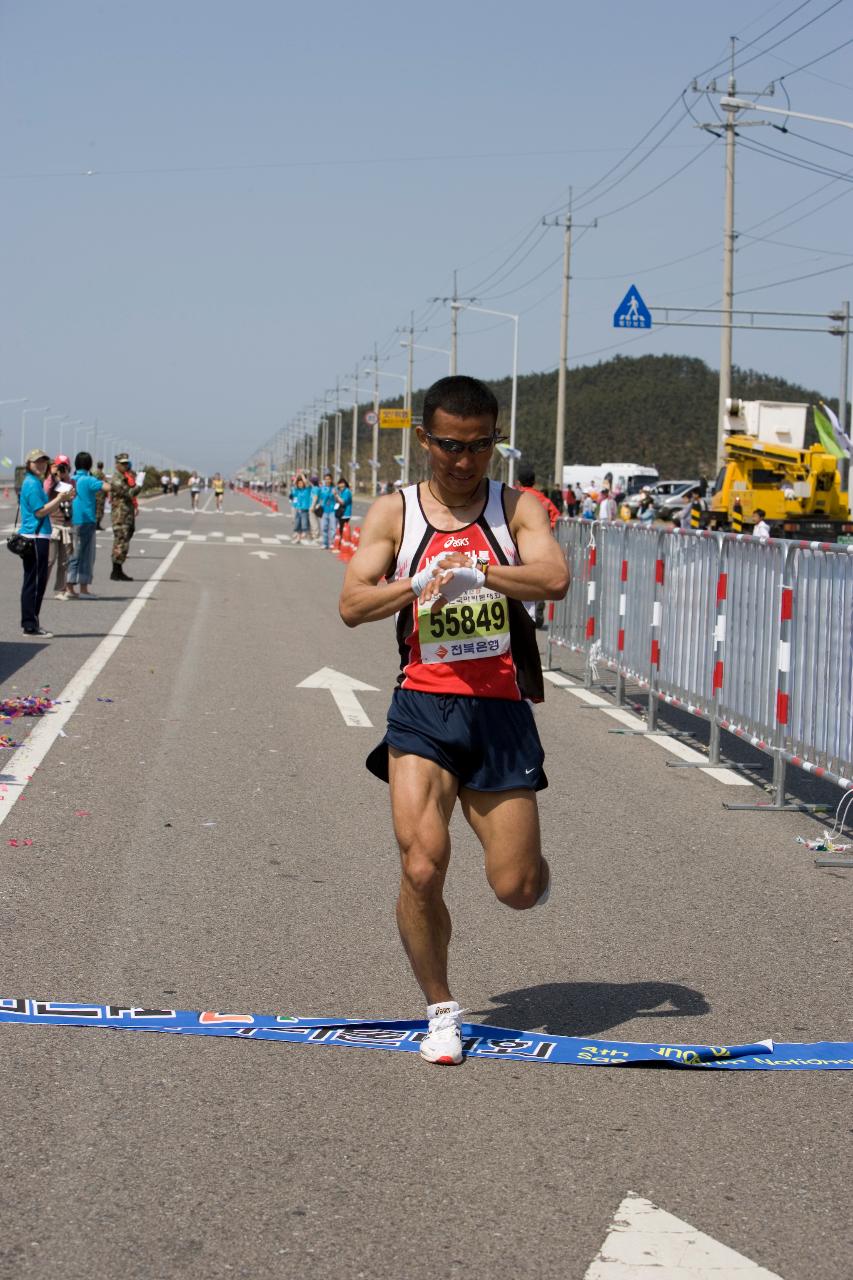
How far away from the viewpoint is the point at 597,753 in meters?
11.9

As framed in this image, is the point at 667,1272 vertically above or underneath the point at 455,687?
underneath

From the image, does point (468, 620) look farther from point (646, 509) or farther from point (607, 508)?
point (607, 508)

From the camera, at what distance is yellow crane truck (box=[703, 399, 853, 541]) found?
122 feet

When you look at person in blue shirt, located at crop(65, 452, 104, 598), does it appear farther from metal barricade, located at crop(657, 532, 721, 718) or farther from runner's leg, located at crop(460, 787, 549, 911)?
runner's leg, located at crop(460, 787, 549, 911)

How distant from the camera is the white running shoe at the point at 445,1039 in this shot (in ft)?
16.6

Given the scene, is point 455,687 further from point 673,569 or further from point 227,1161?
point 673,569

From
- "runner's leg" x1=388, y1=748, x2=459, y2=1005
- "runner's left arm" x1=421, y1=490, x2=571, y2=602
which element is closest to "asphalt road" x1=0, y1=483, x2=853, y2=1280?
"runner's leg" x1=388, y1=748, x2=459, y2=1005

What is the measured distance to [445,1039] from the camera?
5.08m

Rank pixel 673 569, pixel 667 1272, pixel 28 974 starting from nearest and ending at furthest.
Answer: pixel 667 1272, pixel 28 974, pixel 673 569

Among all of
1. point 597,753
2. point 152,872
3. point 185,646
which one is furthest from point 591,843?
point 185,646

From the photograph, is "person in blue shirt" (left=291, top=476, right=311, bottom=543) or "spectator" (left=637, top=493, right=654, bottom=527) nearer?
"spectator" (left=637, top=493, right=654, bottom=527)

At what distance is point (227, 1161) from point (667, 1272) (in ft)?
3.69

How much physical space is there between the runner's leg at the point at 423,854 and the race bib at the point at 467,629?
31 centimetres

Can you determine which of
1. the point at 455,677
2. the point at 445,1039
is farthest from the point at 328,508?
the point at 445,1039
